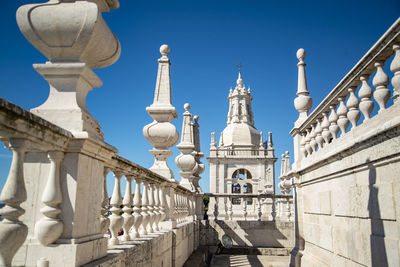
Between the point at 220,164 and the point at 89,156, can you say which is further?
the point at 220,164

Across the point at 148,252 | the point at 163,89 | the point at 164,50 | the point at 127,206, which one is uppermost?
the point at 164,50

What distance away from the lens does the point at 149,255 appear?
432 cm

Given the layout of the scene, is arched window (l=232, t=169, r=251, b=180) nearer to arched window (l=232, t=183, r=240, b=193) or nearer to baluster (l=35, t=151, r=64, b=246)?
arched window (l=232, t=183, r=240, b=193)

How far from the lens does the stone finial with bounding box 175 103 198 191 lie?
9.63 meters

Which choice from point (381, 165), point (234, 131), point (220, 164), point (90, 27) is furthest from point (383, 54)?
point (234, 131)

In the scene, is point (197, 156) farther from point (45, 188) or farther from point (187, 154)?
point (45, 188)

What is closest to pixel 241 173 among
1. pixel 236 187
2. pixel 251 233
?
pixel 236 187

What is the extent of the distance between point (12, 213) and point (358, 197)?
4269 millimetres

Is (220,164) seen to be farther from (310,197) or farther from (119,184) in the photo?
(119,184)

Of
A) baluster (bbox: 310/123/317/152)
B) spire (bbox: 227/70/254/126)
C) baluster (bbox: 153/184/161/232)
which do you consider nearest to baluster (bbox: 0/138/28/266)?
baluster (bbox: 153/184/161/232)

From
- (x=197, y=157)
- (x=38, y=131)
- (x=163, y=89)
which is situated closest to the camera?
(x=38, y=131)

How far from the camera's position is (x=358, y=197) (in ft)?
15.5

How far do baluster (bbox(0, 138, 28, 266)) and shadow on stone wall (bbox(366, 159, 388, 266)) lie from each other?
377cm

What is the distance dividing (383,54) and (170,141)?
12.6 ft
